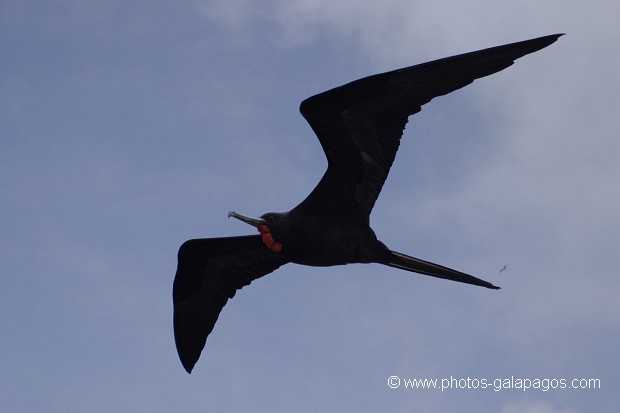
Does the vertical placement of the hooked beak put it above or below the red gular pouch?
above

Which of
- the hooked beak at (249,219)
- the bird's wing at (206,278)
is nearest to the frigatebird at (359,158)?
the hooked beak at (249,219)

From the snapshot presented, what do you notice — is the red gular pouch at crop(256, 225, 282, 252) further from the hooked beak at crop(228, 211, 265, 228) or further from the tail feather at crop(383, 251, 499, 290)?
the tail feather at crop(383, 251, 499, 290)

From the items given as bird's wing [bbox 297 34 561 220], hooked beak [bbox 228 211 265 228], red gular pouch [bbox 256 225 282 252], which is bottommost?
red gular pouch [bbox 256 225 282 252]

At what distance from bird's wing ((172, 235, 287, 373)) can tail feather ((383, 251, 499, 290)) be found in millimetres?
1769

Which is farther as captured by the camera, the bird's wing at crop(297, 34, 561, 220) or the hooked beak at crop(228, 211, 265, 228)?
the hooked beak at crop(228, 211, 265, 228)

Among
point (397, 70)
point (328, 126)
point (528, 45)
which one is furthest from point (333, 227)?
point (528, 45)

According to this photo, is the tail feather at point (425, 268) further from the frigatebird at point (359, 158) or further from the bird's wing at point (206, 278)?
the bird's wing at point (206, 278)

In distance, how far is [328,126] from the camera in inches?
304

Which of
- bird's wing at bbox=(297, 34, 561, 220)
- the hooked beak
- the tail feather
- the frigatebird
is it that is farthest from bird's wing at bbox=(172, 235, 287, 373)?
the tail feather

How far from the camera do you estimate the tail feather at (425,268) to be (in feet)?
25.4

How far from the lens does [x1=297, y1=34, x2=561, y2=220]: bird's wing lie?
704cm

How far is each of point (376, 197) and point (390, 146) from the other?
517mm

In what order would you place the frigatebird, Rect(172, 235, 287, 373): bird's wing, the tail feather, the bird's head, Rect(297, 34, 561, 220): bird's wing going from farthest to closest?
1. Rect(172, 235, 287, 373): bird's wing
2. the bird's head
3. the tail feather
4. the frigatebird
5. Rect(297, 34, 561, 220): bird's wing

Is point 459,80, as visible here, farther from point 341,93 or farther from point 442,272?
point 442,272
